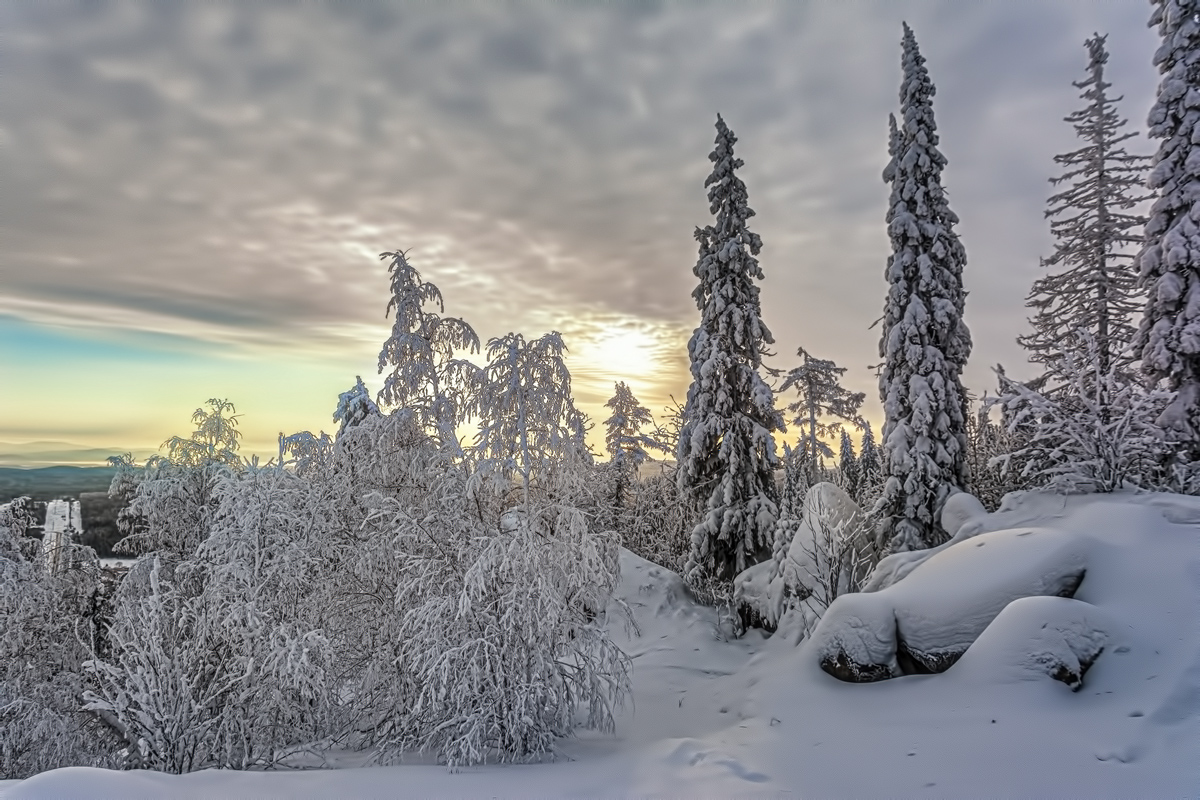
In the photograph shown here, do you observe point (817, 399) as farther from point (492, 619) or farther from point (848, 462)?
point (492, 619)

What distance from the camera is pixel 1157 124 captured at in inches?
561

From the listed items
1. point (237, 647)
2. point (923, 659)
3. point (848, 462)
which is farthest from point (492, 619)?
point (848, 462)

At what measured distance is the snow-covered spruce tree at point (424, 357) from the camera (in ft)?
35.4

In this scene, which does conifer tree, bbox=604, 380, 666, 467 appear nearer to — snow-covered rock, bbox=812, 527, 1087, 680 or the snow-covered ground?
the snow-covered ground

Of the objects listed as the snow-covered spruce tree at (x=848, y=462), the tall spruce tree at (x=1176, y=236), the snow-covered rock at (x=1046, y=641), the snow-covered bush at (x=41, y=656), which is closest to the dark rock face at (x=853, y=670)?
the snow-covered rock at (x=1046, y=641)

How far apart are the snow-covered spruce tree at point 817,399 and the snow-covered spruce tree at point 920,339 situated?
16768mm

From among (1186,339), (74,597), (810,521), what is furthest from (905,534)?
(74,597)

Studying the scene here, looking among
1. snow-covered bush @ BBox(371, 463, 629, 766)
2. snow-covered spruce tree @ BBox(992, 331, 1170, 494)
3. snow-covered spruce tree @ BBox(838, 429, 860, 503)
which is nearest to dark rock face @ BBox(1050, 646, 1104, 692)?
snow-covered spruce tree @ BBox(992, 331, 1170, 494)

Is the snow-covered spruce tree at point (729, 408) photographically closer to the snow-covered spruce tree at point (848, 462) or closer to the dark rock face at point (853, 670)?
the dark rock face at point (853, 670)

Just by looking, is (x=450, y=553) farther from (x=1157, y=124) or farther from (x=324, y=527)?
(x=1157, y=124)

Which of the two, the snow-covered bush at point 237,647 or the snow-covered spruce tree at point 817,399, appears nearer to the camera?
the snow-covered bush at point 237,647

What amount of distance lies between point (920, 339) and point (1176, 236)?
5.33 m

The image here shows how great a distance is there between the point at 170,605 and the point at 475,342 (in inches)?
259

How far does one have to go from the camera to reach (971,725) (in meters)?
7.10
